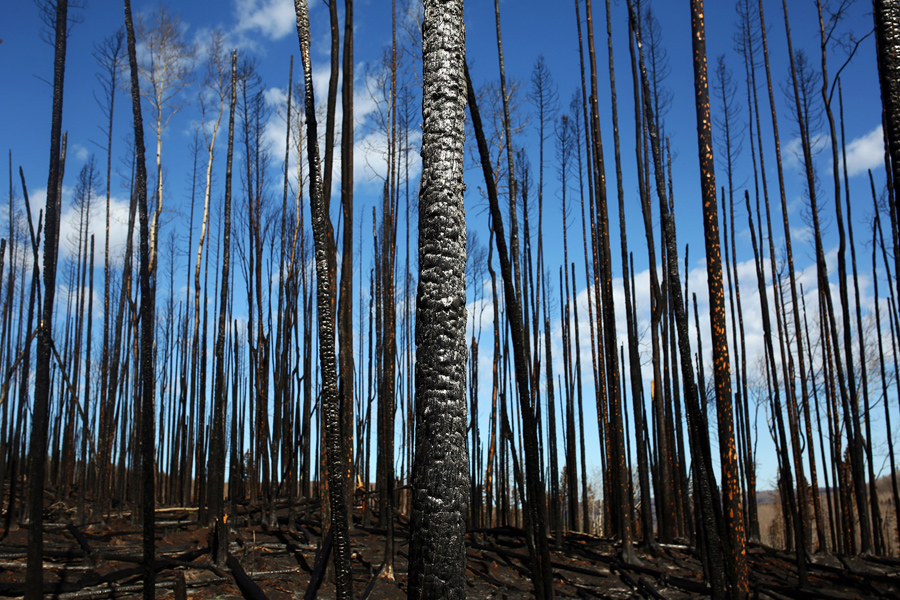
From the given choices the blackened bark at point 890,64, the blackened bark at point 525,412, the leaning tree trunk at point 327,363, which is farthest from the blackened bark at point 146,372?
the blackened bark at point 890,64

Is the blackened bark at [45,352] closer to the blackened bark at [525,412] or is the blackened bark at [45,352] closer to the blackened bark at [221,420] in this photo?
the blackened bark at [221,420]

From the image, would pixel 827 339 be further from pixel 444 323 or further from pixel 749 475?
pixel 444 323

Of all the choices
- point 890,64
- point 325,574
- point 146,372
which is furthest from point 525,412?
point 325,574

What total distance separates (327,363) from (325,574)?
317cm

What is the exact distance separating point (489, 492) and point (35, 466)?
6.51 m

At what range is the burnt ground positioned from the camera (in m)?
4.53

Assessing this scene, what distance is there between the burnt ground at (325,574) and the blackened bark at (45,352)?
127 cm

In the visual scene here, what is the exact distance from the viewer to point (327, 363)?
2445mm

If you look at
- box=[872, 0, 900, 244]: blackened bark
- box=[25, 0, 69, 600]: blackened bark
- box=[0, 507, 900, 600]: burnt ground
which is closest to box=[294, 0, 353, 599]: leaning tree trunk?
box=[25, 0, 69, 600]: blackened bark

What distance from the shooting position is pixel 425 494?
1817 millimetres

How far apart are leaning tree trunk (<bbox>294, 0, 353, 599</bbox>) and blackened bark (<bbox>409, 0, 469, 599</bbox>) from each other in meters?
0.59

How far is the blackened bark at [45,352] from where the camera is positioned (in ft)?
9.39

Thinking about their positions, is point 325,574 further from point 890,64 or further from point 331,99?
point 890,64

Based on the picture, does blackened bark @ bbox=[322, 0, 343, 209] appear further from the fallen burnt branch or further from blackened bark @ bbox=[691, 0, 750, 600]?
the fallen burnt branch
